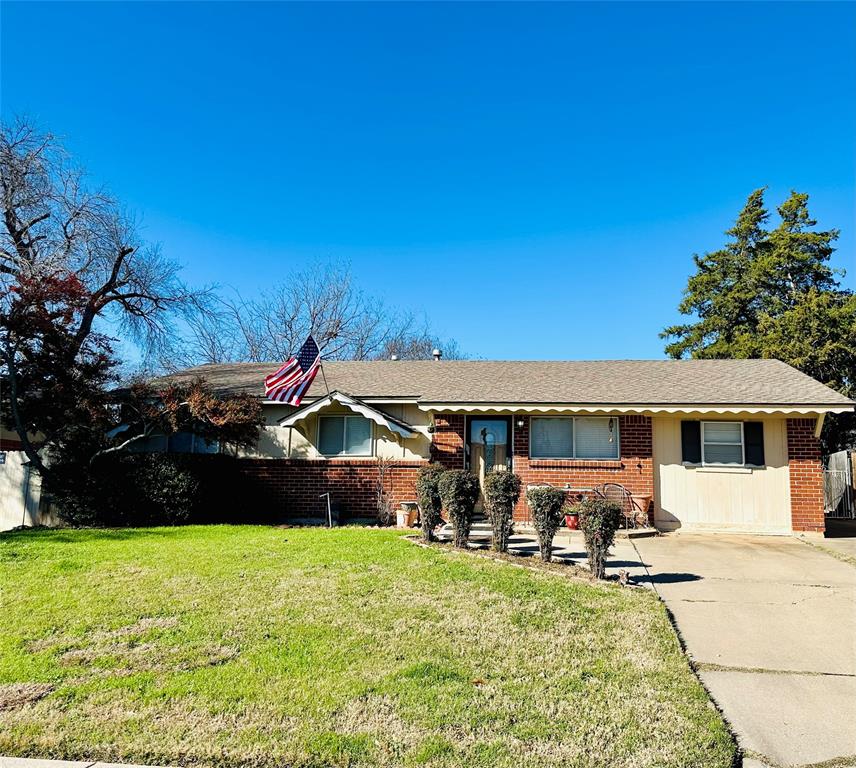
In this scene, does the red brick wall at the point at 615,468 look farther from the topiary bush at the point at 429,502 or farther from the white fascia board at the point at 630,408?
the topiary bush at the point at 429,502

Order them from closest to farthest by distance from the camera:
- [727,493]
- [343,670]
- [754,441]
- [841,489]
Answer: [343,670] → [727,493] → [754,441] → [841,489]

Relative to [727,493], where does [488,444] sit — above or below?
above

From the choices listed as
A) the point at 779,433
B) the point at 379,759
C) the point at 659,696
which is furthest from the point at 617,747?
the point at 779,433

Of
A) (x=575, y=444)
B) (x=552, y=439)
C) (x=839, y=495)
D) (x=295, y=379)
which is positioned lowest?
(x=839, y=495)

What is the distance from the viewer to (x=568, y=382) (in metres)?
15.5

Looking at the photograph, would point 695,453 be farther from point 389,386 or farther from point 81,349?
point 81,349

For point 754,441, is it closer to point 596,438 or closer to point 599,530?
point 596,438

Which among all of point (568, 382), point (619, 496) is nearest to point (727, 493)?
point (619, 496)

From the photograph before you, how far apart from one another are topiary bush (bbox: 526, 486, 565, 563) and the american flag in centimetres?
702

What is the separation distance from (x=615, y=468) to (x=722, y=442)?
2381 millimetres

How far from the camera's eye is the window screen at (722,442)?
44.1 ft

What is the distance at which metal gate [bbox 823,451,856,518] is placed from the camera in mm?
17547

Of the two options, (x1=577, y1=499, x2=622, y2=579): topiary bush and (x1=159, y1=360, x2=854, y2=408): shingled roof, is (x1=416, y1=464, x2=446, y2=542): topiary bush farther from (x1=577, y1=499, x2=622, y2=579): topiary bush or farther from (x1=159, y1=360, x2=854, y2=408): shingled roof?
(x1=159, y1=360, x2=854, y2=408): shingled roof

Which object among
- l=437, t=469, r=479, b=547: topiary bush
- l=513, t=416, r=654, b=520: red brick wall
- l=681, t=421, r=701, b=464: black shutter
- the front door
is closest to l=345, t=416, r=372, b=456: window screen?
the front door
